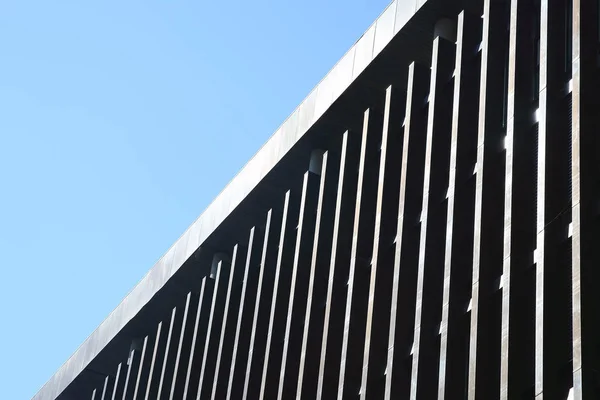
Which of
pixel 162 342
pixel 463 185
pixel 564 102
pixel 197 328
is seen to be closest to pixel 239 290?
pixel 197 328

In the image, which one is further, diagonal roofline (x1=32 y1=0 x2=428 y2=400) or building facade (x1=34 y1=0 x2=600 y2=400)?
diagonal roofline (x1=32 y1=0 x2=428 y2=400)

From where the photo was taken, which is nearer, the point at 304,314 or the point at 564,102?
the point at 564,102

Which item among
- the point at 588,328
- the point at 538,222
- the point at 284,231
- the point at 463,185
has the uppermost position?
the point at 284,231

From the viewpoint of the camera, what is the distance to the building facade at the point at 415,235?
20.8m

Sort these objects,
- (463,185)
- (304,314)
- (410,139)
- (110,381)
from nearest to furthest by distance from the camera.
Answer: (463,185) < (410,139) < (304,314) < (110,381)

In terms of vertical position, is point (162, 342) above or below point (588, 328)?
above

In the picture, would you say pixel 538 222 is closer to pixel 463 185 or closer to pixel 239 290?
pixel 463 185

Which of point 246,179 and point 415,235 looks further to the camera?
point 246,179

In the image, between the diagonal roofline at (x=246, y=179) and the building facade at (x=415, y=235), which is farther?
the diagonal roofline at (x=246, y=179)

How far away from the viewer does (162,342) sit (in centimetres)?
4034

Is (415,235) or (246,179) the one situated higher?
(246,179)

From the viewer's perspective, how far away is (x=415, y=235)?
2689 centimetres

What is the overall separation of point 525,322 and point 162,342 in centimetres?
2148

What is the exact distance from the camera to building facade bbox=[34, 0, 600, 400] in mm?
→ 20812
